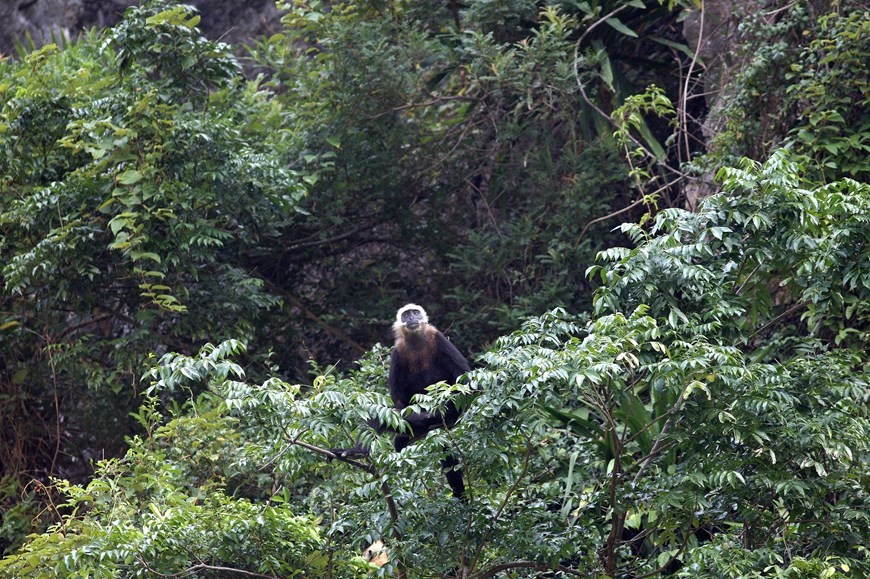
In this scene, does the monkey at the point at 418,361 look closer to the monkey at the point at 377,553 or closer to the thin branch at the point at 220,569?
the monkey at the point at 377,553

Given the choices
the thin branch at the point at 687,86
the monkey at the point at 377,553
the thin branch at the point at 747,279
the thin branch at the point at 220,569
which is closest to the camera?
the thin branch at the point at 220,569

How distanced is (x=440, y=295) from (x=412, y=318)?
284cm

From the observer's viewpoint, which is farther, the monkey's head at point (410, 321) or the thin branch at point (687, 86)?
the thin branch at point (687, 86)

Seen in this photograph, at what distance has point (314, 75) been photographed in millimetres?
8844

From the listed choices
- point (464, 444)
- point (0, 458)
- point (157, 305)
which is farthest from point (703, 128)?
point (0, 458)

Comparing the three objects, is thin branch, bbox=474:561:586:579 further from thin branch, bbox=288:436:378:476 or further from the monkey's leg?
thin branch, bbox=288:436:378:476

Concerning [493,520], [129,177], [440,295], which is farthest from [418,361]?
[440,295]

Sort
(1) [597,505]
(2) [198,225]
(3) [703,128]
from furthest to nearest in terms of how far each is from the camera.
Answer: (3) [703,128] → (2) [198,225] → (1) [597,505]

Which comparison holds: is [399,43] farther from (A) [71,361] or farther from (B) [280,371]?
(A) [71,361]

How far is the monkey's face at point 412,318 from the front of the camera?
6.25 meters

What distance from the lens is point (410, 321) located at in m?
6.27

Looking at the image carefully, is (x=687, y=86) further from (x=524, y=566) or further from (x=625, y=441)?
(x=524, y=566)

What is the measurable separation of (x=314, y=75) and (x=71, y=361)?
304cm

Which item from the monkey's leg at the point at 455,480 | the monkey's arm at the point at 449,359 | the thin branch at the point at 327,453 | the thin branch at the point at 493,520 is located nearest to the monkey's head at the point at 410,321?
the monkey's arm at the point at 449,359
